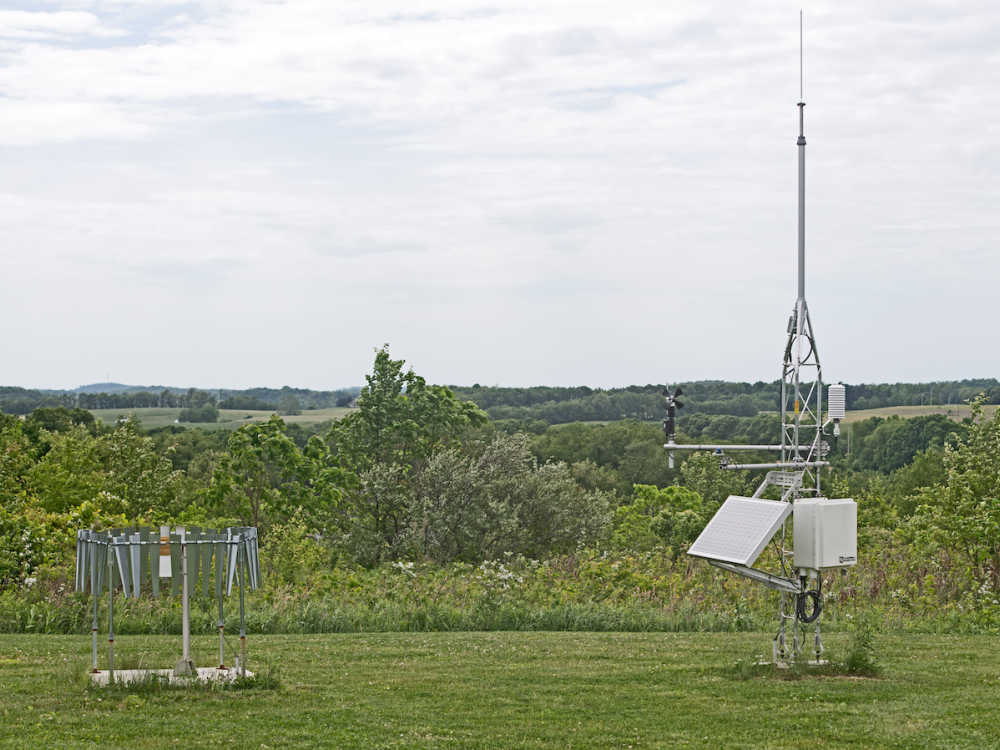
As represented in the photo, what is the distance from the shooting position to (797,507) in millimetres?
9102

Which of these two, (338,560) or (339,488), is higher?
(339,488)

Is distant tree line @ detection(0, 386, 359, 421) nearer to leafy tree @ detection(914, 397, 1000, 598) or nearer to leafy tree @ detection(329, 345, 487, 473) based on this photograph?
leafy tree @ detection(329, 345, 487, 473)

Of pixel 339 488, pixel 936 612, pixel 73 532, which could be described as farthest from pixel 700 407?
pixel 73 532

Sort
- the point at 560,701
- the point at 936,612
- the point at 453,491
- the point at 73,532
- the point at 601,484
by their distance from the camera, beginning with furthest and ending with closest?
the point at 601,484
the point at 453,491
the point at 73,532
the point at 936,612
the point at 560,701

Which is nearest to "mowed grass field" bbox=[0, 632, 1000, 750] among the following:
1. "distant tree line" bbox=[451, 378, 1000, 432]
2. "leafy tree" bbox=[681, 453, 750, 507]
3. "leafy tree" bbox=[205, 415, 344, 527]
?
"leafy tree" bbox=[205, 415, 344, 527]

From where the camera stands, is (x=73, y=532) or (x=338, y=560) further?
(x=338, y=560)

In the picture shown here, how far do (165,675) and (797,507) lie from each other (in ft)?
20.1

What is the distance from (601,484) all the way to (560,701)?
46.1m

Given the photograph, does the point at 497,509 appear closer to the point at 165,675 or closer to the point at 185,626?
the point at 185,626

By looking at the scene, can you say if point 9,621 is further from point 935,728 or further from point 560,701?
point 935,728

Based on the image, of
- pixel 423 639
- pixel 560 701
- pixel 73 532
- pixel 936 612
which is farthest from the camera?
pixel 73 532

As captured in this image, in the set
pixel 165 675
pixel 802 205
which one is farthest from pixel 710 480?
pixel 165 675

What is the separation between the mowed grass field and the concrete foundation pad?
21 cm

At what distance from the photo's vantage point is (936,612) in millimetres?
14031
